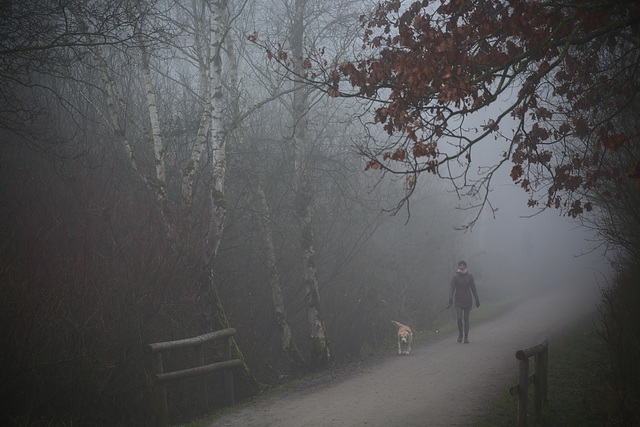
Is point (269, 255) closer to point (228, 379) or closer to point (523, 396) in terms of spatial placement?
point (228, 379)

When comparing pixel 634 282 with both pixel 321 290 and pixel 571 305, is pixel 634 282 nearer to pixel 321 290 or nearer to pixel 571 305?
pixel 321 290

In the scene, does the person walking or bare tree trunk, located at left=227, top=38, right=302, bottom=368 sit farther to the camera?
the person walking

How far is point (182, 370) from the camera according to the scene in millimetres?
8789

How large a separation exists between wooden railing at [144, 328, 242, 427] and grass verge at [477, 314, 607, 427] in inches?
186

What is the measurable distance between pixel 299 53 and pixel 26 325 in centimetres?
1032

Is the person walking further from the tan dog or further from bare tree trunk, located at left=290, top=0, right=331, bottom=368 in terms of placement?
bare tree trunk, located at left=290, top=0, right=331, bottom=368

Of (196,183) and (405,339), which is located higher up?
(196,183)

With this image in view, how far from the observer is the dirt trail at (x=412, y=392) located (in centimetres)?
757

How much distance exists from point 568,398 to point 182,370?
20.9 ft

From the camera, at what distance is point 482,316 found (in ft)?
74.2

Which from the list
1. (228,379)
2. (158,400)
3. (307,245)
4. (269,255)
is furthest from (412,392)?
(269,255)

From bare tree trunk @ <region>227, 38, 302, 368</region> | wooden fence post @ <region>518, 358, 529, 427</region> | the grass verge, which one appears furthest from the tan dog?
wooden fence post @ <region>518, 358, 529, 427</region>

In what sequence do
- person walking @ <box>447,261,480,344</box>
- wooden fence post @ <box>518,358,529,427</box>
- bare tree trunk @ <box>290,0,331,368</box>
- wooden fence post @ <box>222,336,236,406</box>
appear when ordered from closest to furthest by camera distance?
wooden fence post @ <box>518,358,529,427</box> < wooden fence post @ <box>222,336,236,406</box> < bare tree trunk @ <box>290,0,331,368</box> < person walking @ <box>447,261,480,344</box>

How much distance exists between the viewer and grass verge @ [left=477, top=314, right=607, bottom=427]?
7.49 m
